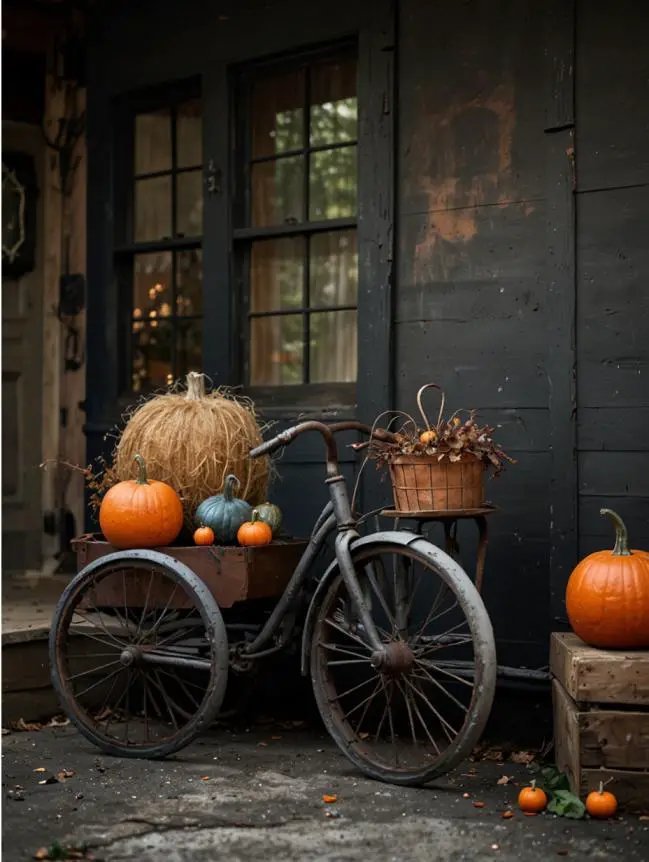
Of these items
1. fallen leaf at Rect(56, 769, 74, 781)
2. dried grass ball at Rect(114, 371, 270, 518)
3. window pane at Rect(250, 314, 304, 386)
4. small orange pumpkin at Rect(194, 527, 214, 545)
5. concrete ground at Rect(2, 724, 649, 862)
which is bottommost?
fallen leaf at Rect(56, 769, 74, 781)

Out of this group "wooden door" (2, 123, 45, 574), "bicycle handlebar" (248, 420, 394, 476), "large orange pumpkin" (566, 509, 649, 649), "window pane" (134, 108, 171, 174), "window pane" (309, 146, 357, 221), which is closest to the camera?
"large orange pumpkin" (566, 509, 649, 649)

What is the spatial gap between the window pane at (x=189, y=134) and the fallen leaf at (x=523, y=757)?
367 cm

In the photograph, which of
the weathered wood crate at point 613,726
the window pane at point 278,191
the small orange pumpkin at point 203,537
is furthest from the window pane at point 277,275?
the weathered wood crate at point 613,726

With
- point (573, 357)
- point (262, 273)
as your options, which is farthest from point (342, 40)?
point (573, 357)

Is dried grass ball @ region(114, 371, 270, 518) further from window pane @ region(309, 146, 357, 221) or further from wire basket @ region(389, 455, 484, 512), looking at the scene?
window pane @ region(309, 146, 357, 221)

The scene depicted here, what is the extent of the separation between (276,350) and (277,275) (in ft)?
1.31

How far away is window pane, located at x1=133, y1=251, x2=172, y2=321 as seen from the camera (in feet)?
22.2

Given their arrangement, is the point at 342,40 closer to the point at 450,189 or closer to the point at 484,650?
the point at 450,189

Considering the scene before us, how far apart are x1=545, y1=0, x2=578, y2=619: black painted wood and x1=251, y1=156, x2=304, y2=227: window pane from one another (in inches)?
62.5

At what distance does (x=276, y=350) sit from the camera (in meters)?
6.14

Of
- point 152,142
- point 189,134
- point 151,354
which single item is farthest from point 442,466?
point 152,142

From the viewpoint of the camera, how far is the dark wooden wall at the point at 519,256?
479cm

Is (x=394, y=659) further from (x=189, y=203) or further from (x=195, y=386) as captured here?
(x=189, y=203)

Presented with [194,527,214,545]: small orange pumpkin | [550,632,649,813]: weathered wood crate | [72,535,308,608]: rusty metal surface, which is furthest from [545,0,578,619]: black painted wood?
[194,527,214,545]: small orange pumpkin
